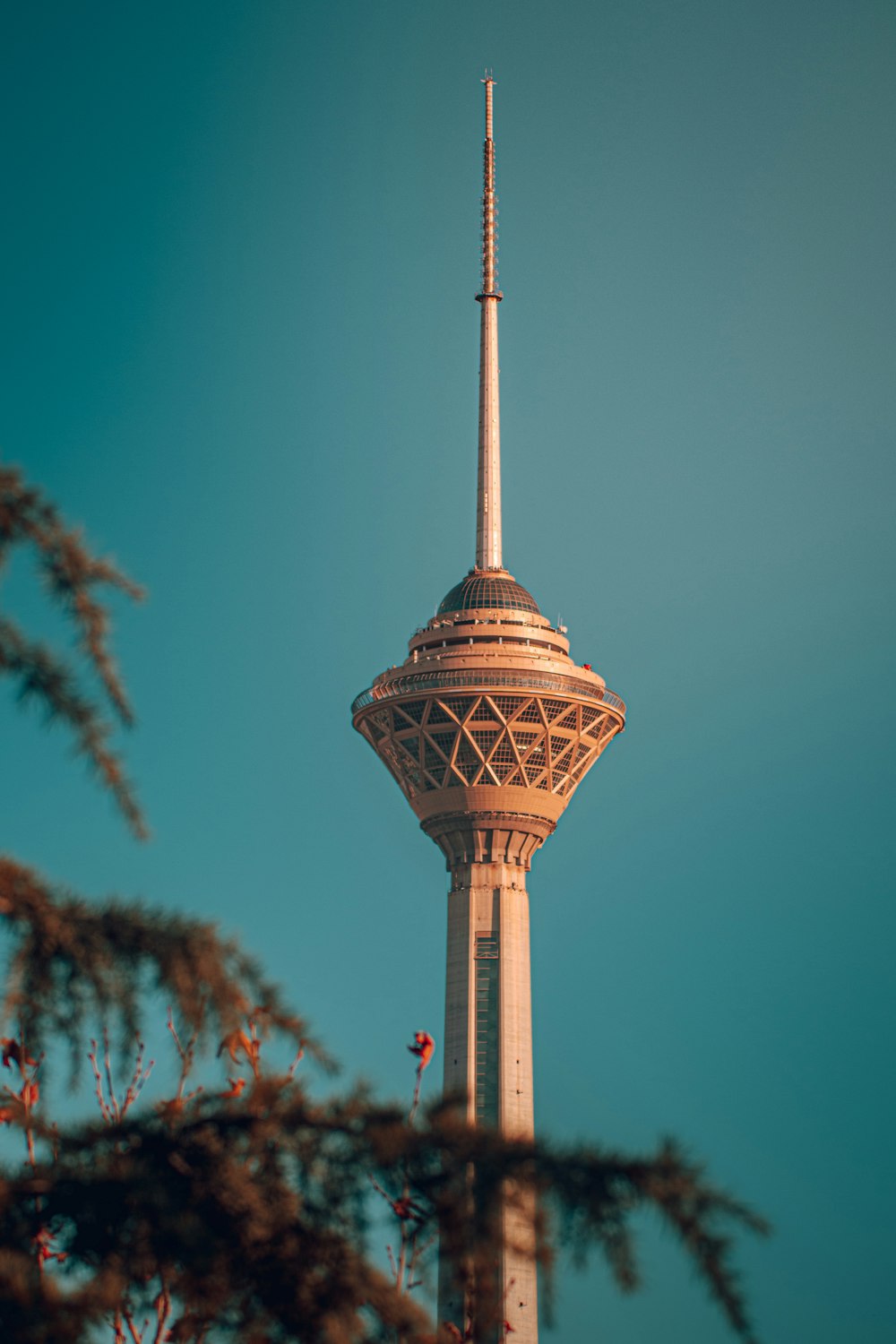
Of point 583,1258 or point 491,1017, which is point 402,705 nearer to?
point 491,1017

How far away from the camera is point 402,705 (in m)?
154

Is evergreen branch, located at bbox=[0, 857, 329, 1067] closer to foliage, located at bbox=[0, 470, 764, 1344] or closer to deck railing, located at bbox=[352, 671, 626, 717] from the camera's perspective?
foliage, located at bbox=[0, 470, 764, 1344]

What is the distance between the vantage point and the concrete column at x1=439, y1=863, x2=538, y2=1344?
145375 millimetres

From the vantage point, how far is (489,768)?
15300 centimetres

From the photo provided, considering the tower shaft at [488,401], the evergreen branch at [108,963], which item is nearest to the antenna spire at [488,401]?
the tower shaft at [488,401]

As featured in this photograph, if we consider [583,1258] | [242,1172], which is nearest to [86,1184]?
[242,1172]

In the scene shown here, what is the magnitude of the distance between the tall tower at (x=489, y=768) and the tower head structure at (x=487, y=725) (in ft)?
0.34

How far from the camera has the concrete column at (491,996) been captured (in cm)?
14538

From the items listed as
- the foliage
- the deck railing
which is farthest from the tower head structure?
the foliage

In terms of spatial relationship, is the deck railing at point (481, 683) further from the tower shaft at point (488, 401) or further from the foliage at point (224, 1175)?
the foliage at point (224, 1175)

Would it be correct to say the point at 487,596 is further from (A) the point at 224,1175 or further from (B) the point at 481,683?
(A) the point at 224,1175

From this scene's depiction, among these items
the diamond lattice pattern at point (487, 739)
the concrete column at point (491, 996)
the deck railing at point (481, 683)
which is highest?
the deck railing at point (481, 683)

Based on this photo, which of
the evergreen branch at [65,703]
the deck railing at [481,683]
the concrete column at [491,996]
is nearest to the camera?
the evergreen branch at [65,703]

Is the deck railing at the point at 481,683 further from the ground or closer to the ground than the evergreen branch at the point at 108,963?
further from the ground
